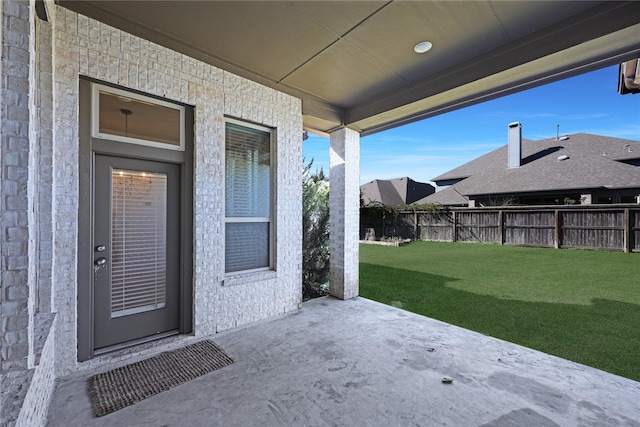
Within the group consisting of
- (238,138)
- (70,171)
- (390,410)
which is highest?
(238,138)

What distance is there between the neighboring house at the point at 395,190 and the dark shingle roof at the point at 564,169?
7.14m

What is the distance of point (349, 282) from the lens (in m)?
4.67

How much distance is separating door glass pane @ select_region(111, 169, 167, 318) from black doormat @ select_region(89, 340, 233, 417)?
1.81 ft

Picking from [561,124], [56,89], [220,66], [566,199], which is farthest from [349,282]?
[561,124]

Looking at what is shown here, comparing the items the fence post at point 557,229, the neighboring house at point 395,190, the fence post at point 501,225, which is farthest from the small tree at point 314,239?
the neighboring house at point 395,190

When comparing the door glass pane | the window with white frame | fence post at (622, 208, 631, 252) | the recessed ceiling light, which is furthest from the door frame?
fence post at (622, 208, 631, 252)

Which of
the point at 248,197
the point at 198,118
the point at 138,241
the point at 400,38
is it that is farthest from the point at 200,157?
the point at 400,38

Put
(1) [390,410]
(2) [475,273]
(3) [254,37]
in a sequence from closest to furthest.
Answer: (1) [390,410] < (3) [254,37] < (2) [475,273]

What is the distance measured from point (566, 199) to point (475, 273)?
26.5 feet

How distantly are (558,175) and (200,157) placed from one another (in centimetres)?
1406

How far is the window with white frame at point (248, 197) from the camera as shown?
3.52 m

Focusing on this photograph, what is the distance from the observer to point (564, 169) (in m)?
11.8

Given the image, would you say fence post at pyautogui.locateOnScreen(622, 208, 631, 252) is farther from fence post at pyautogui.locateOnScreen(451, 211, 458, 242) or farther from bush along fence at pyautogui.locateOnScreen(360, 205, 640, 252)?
fence post at pyautogui.locateOnScreen(451, 211, 458, 242)

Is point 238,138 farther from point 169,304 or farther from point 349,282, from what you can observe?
point 349,282
